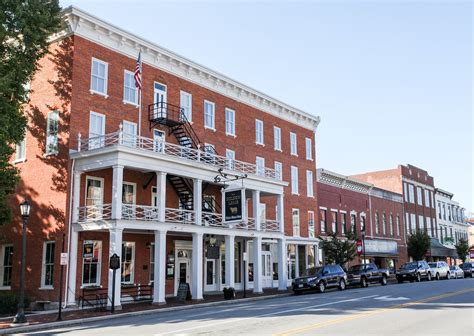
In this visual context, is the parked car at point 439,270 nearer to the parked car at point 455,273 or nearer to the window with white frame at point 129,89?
the parked car at point 455,273

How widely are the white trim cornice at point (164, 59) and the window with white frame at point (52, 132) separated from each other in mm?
4061

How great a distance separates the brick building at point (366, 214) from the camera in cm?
4606

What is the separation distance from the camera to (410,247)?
5900cm

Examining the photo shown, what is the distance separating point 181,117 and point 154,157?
252 inches

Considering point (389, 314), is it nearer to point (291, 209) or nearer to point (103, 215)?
point (103, 215)

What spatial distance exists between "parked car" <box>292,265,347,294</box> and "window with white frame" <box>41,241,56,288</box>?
13.6m

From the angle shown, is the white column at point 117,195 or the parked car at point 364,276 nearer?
the white column at point 117,195

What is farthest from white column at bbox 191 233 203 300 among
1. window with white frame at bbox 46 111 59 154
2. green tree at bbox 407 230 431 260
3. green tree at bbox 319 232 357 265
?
green tree at bbox 407 230 431 260

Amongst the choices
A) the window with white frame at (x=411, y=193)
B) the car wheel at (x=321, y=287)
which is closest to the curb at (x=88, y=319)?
the car wheel at (x=321, y=287)

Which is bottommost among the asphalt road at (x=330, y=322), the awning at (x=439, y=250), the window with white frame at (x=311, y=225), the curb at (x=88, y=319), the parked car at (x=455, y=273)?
the curb at (x=88, y=319)

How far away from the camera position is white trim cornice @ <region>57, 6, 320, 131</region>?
998 inches

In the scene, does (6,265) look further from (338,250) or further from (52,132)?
(338,250)

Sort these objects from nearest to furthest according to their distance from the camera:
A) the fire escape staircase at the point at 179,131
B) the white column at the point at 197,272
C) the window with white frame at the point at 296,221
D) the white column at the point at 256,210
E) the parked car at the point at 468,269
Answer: the white column at the point at 197,272 < the fire escape staircase at the point at 179,131 < the white column at the point at 256,210 < the window with white frame at the point at 296,221 < the parked car at the point at 468,269

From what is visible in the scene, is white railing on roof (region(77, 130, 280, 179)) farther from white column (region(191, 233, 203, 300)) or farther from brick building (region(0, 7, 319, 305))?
white column (region(191, 233, 203, 300))
